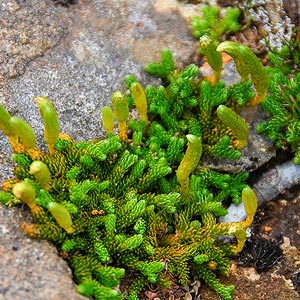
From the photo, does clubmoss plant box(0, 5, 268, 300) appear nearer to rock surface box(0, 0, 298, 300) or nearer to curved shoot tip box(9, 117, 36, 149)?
curved shoot tip box(9, 117, 36, 149)

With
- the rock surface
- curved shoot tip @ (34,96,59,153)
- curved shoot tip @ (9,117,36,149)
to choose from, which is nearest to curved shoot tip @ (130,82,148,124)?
the rock surface

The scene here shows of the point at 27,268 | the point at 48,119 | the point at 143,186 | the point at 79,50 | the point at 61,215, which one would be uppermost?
the point at 48,119

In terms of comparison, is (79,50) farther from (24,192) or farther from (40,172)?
(24,192)

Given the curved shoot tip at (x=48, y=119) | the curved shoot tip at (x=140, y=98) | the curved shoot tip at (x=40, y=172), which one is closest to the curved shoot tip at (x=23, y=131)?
the curved shoot tip at (x=48, y=119)

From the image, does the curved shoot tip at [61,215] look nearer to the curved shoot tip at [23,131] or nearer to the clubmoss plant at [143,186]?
the clubmoss plant at [143,186]

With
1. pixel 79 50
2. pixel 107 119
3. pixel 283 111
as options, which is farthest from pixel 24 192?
pixel 283 111
